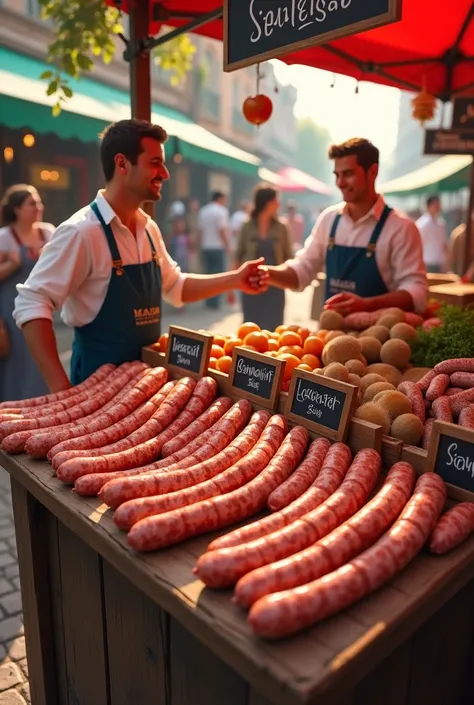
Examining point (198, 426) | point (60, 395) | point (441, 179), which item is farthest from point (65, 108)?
point (441, 179)

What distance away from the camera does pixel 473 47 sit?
4992mm

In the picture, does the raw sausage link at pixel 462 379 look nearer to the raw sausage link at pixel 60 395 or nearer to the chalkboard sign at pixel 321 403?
the chalkboard sign at pixel 321 403

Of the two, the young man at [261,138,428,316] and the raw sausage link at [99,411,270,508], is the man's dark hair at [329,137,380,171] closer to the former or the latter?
the young man at [261,138,428,316]

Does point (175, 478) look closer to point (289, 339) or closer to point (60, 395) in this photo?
point (60, 395)

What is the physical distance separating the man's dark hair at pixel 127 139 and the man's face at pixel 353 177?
1.34 metres

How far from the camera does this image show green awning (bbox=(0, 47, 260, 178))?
26.2ft

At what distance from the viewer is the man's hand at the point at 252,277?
3.60 m

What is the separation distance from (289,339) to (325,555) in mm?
1621

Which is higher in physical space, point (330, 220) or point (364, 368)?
point (330, 220)

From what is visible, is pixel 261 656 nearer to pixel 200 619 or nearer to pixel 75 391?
pixel 200 619

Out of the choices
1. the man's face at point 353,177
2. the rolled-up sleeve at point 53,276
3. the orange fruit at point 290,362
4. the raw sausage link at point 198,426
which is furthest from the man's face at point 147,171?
the man's face at point 353,177

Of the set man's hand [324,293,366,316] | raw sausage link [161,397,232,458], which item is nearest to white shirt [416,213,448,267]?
man's hand [324,293,366,316]

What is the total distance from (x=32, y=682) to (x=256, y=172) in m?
16.0

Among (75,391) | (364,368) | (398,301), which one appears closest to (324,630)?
(364,368)
